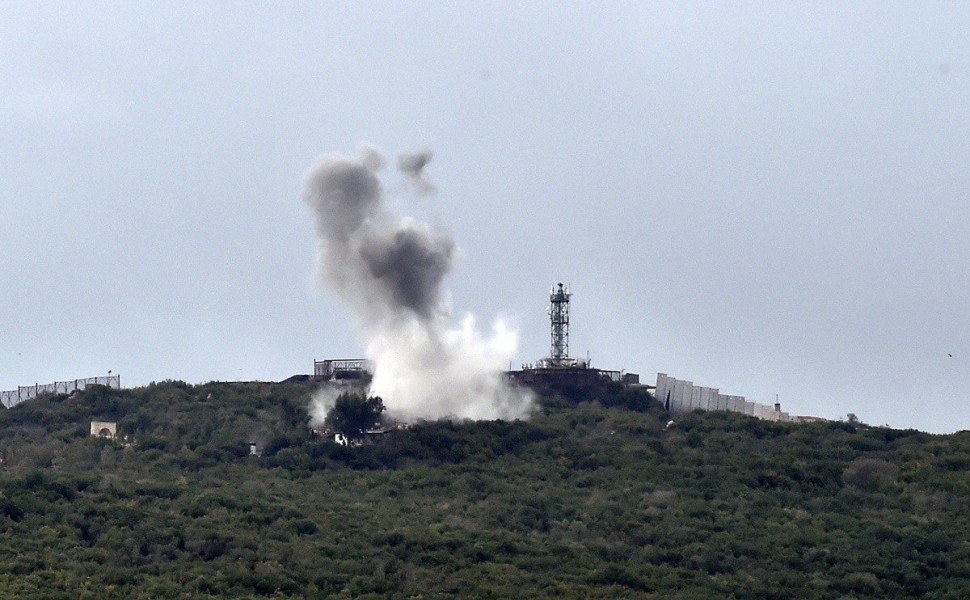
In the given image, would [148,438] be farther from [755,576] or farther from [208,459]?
[755,576]

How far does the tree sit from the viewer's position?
131500 millimetres

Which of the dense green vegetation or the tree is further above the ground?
the tree

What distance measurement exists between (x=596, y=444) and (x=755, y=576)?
3023cm

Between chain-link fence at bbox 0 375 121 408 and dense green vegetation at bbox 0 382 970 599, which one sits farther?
chain-link fence at bbox 0 375 121 408

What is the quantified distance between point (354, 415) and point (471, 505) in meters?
18.3

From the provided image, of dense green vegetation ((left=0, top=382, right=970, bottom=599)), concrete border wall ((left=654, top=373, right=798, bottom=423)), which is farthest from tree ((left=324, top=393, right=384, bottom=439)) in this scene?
concrete border wall ((left=654, top=373, right=798, bottom=423))

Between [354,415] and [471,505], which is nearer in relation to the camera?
[471,505]

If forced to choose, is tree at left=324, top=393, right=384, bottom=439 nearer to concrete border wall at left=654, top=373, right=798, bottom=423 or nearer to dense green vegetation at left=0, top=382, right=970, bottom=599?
dense green vegetation at left=0, top=382, right=970, bottom=599

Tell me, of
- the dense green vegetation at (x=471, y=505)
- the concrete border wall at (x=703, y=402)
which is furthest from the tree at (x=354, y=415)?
the concrete border wall at (x=703, y=402)

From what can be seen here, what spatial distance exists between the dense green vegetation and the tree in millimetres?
1451

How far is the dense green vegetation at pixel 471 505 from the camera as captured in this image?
98938 millimetres

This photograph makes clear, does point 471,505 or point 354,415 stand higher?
point 354,415

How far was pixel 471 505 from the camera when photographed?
115 meters

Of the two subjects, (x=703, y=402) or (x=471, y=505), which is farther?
(x=703, y=402)
